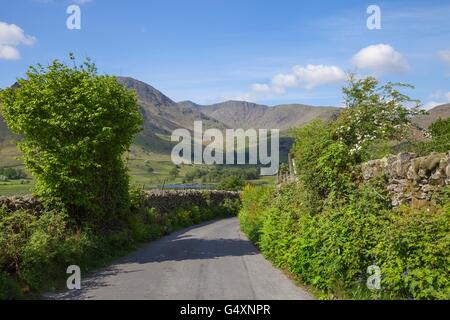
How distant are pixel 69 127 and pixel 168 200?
20.7 m

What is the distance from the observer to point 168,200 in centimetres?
3662

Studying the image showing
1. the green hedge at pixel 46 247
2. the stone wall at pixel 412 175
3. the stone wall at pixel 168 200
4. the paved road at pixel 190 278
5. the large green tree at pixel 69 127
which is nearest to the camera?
the stone wall at pixel 412 175

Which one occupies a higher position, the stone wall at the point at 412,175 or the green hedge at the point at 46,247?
the stone wall at the point at 412,175

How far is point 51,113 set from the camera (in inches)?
639

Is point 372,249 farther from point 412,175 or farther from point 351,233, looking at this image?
point 412,175

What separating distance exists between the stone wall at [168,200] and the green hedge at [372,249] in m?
8.86

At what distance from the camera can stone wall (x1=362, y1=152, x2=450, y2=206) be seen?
1018 cm

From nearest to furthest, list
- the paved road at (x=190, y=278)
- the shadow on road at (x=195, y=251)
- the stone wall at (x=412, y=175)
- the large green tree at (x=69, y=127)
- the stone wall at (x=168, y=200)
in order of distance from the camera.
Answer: the stone wall at (x=412, y=175) < the paved road at (x=190, y=278) < the stone wall at (x=168, y=200) < the large green tree at (x=69, y=127) < the shadow on road at (x=195, y=251)

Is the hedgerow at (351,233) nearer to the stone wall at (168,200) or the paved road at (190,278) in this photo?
the paved road at (190,278)

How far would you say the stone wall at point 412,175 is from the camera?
10.2 meters

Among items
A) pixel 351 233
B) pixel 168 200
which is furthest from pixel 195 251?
pixel 168 200

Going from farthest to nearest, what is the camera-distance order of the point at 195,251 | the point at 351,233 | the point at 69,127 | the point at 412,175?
the point at 195,251
the point at 69,127
the point at 412,175
the point at 351,233

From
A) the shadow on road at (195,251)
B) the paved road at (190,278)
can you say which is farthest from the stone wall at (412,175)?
the shadow on road at (195,251)

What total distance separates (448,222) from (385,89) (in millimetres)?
15909
